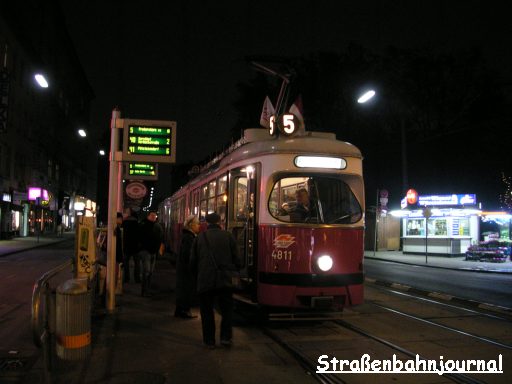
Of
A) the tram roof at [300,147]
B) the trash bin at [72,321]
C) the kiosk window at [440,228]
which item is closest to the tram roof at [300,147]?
the tram roof at [300,147]

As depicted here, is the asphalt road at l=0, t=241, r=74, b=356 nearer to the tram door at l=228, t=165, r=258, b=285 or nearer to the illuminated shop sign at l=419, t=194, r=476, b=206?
the tram door at l=228, t=165, r=258, b=285

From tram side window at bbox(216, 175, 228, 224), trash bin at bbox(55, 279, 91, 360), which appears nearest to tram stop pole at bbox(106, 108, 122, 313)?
tram side window at bbox(216, 175, 228, 224)

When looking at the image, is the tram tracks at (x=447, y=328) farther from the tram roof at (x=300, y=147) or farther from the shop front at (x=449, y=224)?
the shop front at (x=449, y=224)

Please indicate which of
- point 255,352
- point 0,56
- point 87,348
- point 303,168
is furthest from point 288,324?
point 0,56

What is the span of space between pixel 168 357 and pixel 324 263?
294 centimetres

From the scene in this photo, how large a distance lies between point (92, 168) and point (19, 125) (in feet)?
171

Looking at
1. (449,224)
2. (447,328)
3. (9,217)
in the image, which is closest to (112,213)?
(447,328)

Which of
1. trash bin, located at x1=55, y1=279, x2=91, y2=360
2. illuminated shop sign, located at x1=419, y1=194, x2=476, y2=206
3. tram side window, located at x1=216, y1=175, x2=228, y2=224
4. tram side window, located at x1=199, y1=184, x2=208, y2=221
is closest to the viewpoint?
trash bin, located at x1=55, y1=279, x2=91, y2=360

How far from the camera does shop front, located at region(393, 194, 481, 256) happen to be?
27.0m

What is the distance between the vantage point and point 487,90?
35844mm

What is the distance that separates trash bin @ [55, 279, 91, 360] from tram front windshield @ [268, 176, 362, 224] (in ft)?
Result: 11.2

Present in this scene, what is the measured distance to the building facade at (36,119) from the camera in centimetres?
3828

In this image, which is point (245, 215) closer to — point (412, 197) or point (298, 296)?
point (298, 296)

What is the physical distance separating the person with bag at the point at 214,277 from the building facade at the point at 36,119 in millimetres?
28133
